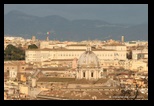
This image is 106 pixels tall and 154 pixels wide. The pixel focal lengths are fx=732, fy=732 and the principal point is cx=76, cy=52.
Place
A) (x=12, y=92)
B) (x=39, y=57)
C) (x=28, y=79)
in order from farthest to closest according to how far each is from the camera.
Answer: (x=39, y=57)
(x=28, y=79)
(x=12, y=92)

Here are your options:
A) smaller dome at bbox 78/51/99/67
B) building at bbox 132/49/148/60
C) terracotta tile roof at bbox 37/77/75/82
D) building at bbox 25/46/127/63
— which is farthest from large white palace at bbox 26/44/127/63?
terracotta tile roof at bbox 37/77/75/82

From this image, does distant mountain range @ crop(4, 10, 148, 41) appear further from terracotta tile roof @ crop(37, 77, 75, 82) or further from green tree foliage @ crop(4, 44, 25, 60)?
terracotta tile roof @ crop(37, 77, 75, 82)

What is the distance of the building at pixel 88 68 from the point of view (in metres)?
15.9

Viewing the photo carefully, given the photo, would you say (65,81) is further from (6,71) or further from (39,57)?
(39,57)

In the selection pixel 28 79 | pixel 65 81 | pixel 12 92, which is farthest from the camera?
pixel 28 79

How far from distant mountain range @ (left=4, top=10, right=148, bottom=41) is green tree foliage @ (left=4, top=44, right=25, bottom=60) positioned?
4.86ft

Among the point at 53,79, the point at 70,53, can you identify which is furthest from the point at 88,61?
the point at 70,53

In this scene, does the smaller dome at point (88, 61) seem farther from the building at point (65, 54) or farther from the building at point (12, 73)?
the building at point (65, 54)

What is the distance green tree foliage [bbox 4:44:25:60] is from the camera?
2130 centimetres

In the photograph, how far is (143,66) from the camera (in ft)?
65.4

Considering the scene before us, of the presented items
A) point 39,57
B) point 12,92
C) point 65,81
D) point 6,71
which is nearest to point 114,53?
point 39,57

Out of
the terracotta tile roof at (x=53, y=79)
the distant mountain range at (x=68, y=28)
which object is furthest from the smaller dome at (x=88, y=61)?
the distant mountain range at (x=68, y=28)
